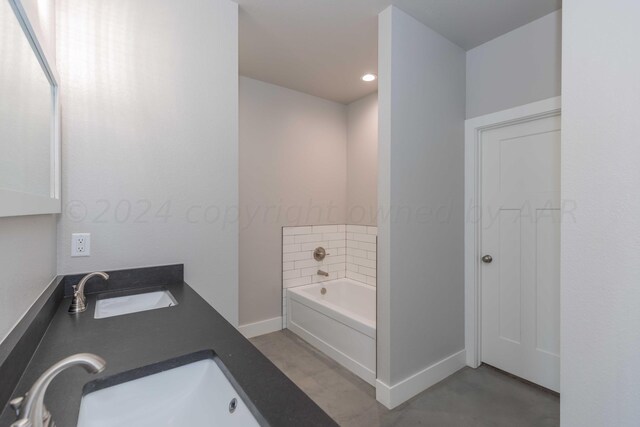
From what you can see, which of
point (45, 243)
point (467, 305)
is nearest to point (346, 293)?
point (467, 305)

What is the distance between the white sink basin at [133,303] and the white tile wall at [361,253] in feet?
7.91

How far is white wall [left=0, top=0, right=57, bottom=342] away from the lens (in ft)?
2.60

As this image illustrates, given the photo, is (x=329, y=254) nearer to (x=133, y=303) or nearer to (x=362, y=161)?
(x=362, y=161)

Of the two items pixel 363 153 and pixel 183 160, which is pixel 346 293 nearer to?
pixel 363 153

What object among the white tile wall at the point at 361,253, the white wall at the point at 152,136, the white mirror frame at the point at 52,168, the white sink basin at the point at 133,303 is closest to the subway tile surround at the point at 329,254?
the white tile wall at the point at 361,253

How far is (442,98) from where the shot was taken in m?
2.48

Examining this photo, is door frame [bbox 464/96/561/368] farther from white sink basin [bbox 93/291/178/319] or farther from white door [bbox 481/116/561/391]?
white sink basin [bbox 93/291/178/319]

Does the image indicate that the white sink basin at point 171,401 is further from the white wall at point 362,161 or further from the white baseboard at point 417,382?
the white wall at point 362,161

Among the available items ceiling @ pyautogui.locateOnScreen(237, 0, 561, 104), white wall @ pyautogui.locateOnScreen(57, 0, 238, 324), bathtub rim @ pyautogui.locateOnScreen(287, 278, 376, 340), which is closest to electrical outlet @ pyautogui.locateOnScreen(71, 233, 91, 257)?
white wall @ pyautogui.locateOnScreen(57, 0, 238, 324)

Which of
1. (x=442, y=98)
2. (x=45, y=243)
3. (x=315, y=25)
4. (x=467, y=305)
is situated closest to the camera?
(x=45, y=243)

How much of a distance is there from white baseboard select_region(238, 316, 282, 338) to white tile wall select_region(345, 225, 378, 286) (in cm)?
106

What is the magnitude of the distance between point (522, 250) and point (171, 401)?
102 inches

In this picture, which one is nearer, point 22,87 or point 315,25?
point 22,87

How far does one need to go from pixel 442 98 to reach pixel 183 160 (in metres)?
2.02
